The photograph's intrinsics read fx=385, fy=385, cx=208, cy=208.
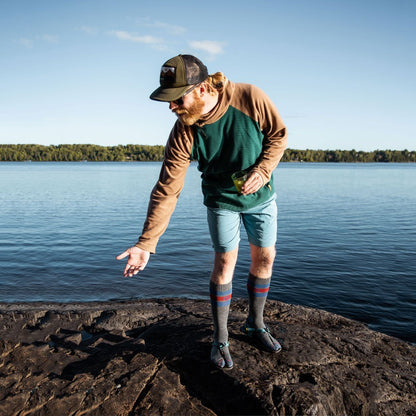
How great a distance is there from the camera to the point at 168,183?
3236 mm

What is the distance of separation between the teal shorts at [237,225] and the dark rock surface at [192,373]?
104 cm

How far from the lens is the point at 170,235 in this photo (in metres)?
12.9

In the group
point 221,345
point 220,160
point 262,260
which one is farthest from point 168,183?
point 221,345

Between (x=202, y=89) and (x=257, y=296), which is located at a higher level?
(x=202, y=89)

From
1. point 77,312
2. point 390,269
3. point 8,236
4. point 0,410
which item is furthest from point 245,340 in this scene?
point 8,236

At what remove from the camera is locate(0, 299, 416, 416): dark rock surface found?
2.95m

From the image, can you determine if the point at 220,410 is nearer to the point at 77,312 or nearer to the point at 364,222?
the point at 77,312

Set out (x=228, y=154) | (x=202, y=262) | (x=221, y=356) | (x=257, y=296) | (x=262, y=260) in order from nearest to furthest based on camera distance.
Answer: (x=228, y=154)
(x=221, y=356)
(x=262, y=260)
(x=257, y=296)
(x=202, y=262)

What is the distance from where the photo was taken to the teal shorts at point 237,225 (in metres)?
3.31

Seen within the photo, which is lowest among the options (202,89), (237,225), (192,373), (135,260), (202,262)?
(202,262)

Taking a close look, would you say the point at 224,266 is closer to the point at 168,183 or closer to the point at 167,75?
the point at 168,183

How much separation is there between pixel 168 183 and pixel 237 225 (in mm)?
708

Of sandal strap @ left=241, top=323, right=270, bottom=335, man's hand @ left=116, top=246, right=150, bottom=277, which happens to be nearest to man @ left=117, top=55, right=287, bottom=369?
man's hand @ left=116, top=246, right=150, bottom=277

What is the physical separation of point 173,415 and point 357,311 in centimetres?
478
